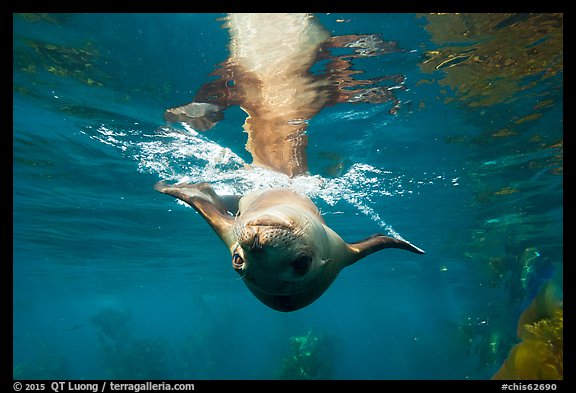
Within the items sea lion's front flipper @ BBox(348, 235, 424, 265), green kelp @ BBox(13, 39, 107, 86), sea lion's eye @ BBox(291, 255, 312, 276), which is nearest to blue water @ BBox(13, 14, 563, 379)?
green kelp @ BBox(13, 39, 107, 86)

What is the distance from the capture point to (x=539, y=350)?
622 cm

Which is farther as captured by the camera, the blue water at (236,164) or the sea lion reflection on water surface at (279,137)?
the blue water at (236,164)

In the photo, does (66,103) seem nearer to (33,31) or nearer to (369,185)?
(33,31)

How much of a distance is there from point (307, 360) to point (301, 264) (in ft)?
69.0

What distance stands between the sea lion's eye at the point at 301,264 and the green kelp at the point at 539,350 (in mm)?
5887

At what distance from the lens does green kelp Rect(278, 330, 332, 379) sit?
20797 mm

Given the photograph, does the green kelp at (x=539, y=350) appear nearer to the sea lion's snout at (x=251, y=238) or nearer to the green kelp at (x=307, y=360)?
the sea lion's snout at (x=251, y=238)

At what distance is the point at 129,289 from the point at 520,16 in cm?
5370

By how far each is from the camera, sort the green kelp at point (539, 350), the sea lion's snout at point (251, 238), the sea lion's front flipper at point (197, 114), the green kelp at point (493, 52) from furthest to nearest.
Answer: the sea lion's front flipper at point (197, 114) → the green kelp at point (493, 52) → the green kelp at point (539, 350) → the sea lion's snout at point (251, 238)

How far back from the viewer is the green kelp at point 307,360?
68.2 ft

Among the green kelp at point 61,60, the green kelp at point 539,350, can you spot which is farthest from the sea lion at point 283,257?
the green kelp at point 61,60

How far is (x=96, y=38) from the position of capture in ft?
22.2

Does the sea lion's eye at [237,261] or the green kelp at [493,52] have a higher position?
the green kelp at [493,52]

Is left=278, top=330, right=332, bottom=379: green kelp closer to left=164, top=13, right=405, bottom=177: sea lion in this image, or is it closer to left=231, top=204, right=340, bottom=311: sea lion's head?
left=164, top=13, right=405, bottom=177: sea lion
